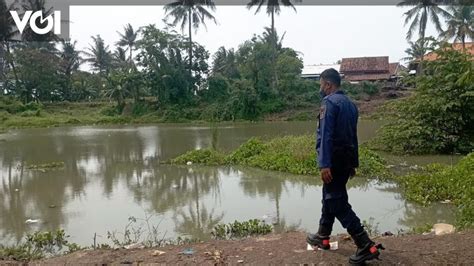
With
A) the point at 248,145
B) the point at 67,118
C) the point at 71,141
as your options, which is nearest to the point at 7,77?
the point at 67,118

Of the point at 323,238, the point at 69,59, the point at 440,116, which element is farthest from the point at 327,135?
the point at 69,59

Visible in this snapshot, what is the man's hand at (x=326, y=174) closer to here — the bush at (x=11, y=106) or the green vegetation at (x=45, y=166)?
the green vegetation at (x=45, y=166)

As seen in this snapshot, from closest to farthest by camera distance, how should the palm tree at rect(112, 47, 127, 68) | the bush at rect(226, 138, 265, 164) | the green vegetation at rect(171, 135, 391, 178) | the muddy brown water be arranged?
the muddy brown water → the green vegetation at rect(171, 135, 391, 178) → the bush at rect(226, 138, 265, 164) → the palm tree at rect(112, 47, 127, 68)

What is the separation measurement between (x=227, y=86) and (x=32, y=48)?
17674 mm

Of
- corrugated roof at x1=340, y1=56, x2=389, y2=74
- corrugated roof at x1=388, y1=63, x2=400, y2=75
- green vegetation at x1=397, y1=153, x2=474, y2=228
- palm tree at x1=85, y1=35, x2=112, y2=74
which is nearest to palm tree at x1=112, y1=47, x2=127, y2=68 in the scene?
palm tree at x1=85, y1=35, x2=112, y2=74

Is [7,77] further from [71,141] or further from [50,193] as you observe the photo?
[50,193]

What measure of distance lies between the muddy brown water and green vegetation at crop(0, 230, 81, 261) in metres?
0.21

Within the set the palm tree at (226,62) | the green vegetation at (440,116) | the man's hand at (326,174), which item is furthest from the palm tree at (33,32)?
the man's hand at (326,174)

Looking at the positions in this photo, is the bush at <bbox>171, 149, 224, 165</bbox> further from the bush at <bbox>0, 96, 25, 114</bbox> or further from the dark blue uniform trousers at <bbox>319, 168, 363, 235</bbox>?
the bush at <bbox>0, 96, 25, 114</bbox>

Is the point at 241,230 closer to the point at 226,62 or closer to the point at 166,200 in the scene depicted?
the point at 166,200

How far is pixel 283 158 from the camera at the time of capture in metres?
11.4

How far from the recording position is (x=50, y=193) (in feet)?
30.9

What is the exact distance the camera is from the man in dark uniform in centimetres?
355

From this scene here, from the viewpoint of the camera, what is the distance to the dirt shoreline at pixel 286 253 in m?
3.63
